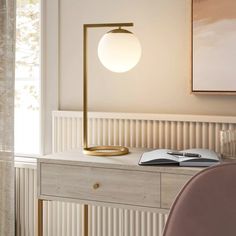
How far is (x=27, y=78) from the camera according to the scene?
298 centimetres

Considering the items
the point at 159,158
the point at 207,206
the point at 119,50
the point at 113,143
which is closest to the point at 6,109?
the point at 113,143

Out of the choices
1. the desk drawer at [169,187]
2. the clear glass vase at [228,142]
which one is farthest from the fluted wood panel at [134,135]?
the desk drawer at [169,187]

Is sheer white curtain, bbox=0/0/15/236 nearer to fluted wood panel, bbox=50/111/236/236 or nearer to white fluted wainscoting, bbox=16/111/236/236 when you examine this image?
white fluted wainscoting, bbox=16/111/236/236

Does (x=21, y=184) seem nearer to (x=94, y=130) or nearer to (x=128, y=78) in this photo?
(x=94, y=130)

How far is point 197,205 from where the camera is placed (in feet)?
4.42

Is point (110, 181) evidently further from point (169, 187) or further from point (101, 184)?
point (169, 187)

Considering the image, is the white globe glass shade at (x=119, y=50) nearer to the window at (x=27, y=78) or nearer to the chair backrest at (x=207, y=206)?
the window at (x=27, y=78)

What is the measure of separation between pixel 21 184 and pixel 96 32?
0.96 meters

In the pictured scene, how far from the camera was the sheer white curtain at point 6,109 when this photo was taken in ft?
8.95

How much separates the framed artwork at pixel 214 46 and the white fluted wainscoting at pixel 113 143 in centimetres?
16

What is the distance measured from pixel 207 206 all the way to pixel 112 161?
843 millimetres

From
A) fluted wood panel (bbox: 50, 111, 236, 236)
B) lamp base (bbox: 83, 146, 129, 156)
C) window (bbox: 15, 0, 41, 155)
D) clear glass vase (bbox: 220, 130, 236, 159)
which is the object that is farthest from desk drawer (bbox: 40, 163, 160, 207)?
window (bbox: 15, 0, 41, 155)

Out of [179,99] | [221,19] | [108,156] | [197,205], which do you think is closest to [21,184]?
[108,156]

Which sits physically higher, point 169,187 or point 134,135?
point 134,135
